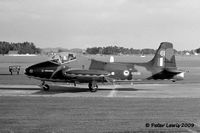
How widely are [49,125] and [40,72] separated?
34.3 ft

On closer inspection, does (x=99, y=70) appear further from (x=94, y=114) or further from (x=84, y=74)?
(x=94, y=114)

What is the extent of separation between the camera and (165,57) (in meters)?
23.3

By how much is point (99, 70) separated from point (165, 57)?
5.32 metres

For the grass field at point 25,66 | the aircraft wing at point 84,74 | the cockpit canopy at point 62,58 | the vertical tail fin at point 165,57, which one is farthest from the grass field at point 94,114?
the grass field at point 25,66

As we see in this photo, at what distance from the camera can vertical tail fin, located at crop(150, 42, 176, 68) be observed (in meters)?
23.1

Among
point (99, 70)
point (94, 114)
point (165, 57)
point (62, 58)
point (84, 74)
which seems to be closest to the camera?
point (94, 114)

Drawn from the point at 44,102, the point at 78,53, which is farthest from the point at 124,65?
the point at 44,102

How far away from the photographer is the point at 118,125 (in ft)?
36.3

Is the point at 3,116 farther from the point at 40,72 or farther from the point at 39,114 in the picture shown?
the point at 40,72

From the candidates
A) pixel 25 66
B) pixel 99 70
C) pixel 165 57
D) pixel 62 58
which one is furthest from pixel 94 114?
pixel 25 66

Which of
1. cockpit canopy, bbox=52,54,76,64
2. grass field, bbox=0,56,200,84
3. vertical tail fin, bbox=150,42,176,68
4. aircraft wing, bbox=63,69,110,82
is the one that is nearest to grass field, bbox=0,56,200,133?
aircraft wing, bbox=63,69,110,82

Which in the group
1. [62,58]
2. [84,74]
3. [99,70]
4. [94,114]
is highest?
[62,58]

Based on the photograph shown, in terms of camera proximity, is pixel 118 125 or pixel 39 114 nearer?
pixel 118 125

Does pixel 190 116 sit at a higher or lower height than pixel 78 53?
lower
